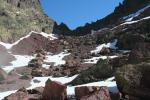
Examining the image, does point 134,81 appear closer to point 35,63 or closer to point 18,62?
point 35,63

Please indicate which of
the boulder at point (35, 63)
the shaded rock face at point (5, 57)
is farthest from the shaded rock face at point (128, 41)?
the shaded rock face at point (5, 57)

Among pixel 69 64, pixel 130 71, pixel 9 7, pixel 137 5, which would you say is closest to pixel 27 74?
pixel 69 64

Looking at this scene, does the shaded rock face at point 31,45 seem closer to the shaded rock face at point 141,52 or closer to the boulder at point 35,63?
the boulder at point 35,63

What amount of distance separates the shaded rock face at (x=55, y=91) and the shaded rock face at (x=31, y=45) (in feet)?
184

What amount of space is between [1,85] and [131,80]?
32.5 m

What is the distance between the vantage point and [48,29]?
104 meters

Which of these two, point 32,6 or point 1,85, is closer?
point 1,85

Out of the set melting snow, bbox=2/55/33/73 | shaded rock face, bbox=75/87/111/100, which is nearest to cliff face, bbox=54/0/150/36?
melting snow, bbox=2/55/33/73

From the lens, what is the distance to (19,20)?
9600 centimetres

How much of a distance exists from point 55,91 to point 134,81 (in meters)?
4.72

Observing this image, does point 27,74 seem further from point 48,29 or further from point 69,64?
point 48,29

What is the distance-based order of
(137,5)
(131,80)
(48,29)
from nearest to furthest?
(131,80)
(48,29)
(137,5)

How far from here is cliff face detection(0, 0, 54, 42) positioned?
87062 mm

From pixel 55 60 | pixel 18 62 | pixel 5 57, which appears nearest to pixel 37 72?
pixel 55 60
